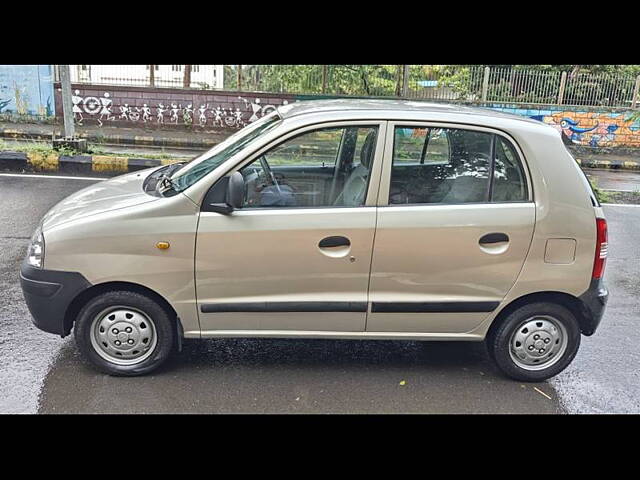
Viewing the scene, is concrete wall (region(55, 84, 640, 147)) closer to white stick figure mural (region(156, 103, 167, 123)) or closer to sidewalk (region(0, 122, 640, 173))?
white stick figure mural (region(156, 103, 167, 123))

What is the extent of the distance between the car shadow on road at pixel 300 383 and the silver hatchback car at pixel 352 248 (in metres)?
0.21

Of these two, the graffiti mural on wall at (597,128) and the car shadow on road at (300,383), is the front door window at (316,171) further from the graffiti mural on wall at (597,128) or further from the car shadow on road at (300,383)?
the graffiti mural on wall at (597,128)

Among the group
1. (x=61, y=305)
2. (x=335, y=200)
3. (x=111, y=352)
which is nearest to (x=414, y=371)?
(x=335, y=200)

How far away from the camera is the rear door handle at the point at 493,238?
12.3ft

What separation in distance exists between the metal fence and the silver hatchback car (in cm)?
1386

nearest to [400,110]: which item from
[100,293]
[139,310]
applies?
[139,310]

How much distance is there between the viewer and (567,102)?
1759 cm

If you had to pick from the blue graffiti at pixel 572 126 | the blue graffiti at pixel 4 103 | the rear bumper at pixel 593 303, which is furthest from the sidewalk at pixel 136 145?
the rear bumper at pixel 593 303

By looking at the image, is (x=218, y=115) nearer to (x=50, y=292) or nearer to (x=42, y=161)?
(x=42, y=161)

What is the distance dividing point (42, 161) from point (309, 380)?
8259mm

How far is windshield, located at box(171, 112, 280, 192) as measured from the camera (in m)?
3.88

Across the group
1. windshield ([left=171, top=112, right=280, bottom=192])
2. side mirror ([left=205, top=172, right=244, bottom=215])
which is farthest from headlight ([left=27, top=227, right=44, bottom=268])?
side mirror ([left=205, top=172, right=244, bottom=215])

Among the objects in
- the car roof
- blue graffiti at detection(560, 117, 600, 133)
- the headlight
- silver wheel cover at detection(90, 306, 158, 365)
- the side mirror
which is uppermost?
blue graffiti at detection(560, 117, 600, 133)

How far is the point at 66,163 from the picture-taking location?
34.1 ft
